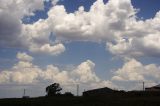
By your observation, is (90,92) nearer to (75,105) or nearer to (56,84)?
(56,84)

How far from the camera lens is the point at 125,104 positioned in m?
52.9

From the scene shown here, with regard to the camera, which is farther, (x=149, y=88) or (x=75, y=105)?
(x=149, y=88)

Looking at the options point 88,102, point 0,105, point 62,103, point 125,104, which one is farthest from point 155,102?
point 0,105

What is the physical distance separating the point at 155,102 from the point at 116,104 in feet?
19.6

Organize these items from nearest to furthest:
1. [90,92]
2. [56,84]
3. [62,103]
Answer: [62,103]
[56,84]
[90,92]

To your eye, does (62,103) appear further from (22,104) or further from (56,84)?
(56,84)

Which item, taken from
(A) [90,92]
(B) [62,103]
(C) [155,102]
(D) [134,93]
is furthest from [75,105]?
(A) [90,92]

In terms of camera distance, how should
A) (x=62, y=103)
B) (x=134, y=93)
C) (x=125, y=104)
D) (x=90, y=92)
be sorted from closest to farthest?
(x=125, y=104)
(x=62, y=103)
(x=134, y=93)
(x=90, y=92)

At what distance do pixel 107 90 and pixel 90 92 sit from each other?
5.30m

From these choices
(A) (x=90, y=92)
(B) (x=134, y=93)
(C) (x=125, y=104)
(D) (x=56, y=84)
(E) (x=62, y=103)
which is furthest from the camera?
(A) (x=90, y=92)

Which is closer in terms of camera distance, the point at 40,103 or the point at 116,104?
the point at 116,104

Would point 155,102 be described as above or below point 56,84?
below

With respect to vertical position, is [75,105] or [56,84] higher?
[56,84]

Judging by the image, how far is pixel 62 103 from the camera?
57.1 m
